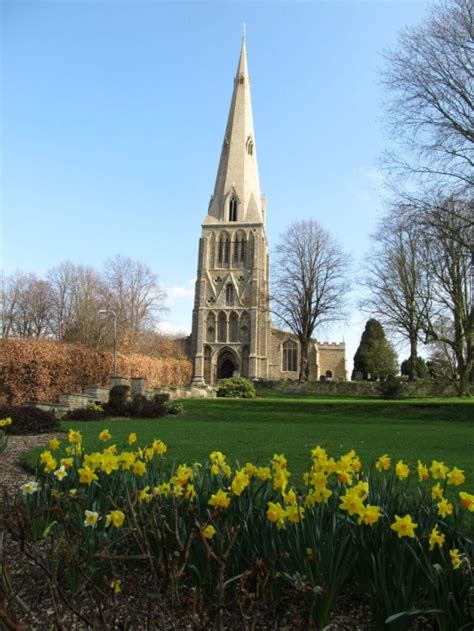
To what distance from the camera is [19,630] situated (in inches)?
54.9

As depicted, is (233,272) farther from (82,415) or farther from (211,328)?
(82,415)

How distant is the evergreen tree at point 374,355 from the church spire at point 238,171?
19.4m

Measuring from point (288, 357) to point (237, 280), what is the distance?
1182 cm

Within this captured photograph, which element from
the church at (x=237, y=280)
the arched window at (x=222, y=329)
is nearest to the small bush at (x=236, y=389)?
the church at (x=237, y=280)

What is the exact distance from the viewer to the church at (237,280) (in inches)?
2394

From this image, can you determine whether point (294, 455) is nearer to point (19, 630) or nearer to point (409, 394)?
point (19, 630)

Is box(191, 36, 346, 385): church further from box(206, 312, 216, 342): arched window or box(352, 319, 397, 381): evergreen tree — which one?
box(352, 319, 397, 381): evergreen tree

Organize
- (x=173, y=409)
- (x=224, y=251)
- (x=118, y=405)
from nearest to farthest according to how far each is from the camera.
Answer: (x=118, y=405)
(x=173, y=409)
(x=224, y=251)

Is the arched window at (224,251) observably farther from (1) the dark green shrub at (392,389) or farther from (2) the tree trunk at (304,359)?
(1) the dark green shrub at (392,389)

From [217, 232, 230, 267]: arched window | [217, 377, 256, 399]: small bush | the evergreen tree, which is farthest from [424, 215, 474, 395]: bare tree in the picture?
[217, 232, 230, 267]: arched window

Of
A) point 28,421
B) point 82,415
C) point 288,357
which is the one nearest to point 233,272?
point 288,357

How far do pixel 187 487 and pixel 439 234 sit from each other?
1787cm

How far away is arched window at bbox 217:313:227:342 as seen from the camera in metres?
61.8

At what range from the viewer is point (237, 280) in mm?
63031
